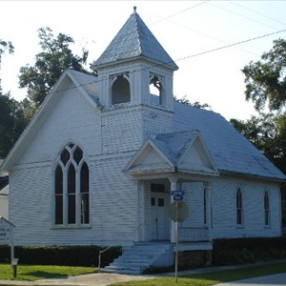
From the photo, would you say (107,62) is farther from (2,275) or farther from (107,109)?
(2,275)

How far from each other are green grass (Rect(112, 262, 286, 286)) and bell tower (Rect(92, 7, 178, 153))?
781 centimetres

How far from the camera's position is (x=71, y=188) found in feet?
110

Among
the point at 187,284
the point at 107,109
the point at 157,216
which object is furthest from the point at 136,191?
the point at 187,284

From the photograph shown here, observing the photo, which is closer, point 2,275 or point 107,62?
point 2,275

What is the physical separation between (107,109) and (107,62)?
233cm

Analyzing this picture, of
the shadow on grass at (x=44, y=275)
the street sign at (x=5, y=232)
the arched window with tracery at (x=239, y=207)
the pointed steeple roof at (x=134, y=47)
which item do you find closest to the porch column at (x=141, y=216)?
the shadow on grass at (x=44, y=275)

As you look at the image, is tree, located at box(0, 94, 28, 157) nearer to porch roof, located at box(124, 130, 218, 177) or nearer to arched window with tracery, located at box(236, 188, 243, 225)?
arched window with tracery, located at box(236, 188, 243, 225)

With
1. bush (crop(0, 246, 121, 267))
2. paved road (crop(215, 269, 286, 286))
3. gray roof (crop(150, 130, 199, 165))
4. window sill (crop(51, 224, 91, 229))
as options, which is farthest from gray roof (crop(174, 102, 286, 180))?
paved road (crop(215, 269, 286, 286))

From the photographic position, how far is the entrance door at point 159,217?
1230 inches

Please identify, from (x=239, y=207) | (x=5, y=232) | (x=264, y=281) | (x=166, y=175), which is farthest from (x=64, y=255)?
(x=239, y=207)

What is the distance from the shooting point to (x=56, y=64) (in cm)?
6575

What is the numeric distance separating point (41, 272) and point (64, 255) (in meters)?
3.92

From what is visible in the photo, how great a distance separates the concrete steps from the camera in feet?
87.6

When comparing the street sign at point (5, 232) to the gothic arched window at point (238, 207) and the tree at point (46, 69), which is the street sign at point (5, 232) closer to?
the gothic arched window at point (238, 207)
